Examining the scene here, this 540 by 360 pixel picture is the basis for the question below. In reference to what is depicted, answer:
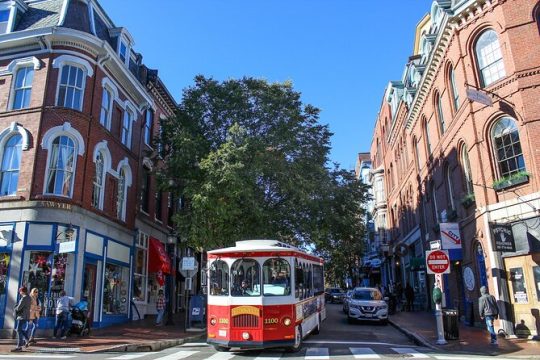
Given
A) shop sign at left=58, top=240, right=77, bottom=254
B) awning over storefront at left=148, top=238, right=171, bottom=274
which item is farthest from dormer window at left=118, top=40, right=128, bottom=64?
shop sign at left=58, top=240, right=77, bottom=254

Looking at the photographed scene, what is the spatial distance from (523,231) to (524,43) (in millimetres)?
6644

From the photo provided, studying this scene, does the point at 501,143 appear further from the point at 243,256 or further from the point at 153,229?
the point at 153,229

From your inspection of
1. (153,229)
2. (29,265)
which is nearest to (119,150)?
(153,229)

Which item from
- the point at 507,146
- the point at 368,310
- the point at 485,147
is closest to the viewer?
the point at 507,146

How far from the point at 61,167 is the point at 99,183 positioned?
2291 millimetres

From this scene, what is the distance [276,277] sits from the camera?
12.1 metres

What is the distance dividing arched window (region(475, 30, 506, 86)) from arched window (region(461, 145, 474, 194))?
3.07 m

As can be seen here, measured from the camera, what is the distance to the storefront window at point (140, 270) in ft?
75.3

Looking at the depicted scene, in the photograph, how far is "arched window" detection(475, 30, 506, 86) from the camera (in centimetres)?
1705

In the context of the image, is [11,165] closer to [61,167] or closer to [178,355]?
[61,167]

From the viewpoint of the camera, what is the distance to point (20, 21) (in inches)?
792

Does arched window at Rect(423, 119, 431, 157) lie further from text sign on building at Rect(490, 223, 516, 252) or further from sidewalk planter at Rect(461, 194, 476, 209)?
text sign on building at Rect(490, 223, 516, 252)

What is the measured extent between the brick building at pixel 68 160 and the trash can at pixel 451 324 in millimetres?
12038

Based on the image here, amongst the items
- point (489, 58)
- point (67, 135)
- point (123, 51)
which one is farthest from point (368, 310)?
point (123, 51)
